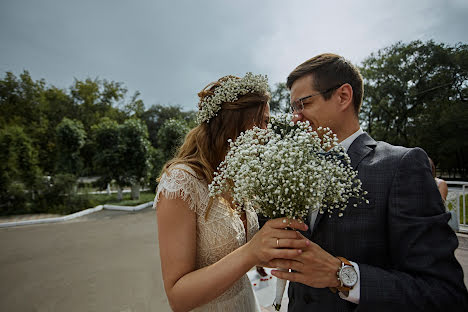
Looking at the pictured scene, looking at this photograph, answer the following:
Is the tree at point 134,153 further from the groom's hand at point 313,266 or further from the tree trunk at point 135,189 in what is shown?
the groom's hand at point 313,266

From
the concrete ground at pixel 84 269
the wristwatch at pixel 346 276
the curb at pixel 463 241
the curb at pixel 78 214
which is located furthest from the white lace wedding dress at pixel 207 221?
the curb at pixel 78 214

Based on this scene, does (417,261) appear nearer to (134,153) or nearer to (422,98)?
(134,153)

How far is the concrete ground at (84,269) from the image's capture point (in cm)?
456

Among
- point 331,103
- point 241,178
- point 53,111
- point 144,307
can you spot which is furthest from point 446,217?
point 53,111

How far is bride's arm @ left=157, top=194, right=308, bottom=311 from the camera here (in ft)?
4.44

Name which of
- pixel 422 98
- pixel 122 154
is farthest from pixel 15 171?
pixel 422 98

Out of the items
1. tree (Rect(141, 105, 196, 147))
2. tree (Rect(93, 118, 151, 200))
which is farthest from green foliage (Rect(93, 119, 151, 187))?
tree (Rect(141, 105, 196, 147))

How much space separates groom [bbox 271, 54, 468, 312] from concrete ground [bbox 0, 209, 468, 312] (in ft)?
10.4

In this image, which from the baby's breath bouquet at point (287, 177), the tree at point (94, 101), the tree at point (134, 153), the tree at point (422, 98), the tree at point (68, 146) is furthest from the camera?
the tree at point (94, 101)

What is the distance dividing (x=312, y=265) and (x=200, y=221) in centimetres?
85

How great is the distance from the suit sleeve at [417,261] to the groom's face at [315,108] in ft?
2.07

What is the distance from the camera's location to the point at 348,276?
4.04 ft

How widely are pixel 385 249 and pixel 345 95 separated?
41.5 inches

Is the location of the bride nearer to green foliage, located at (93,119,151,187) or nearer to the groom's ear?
the groom's ear
